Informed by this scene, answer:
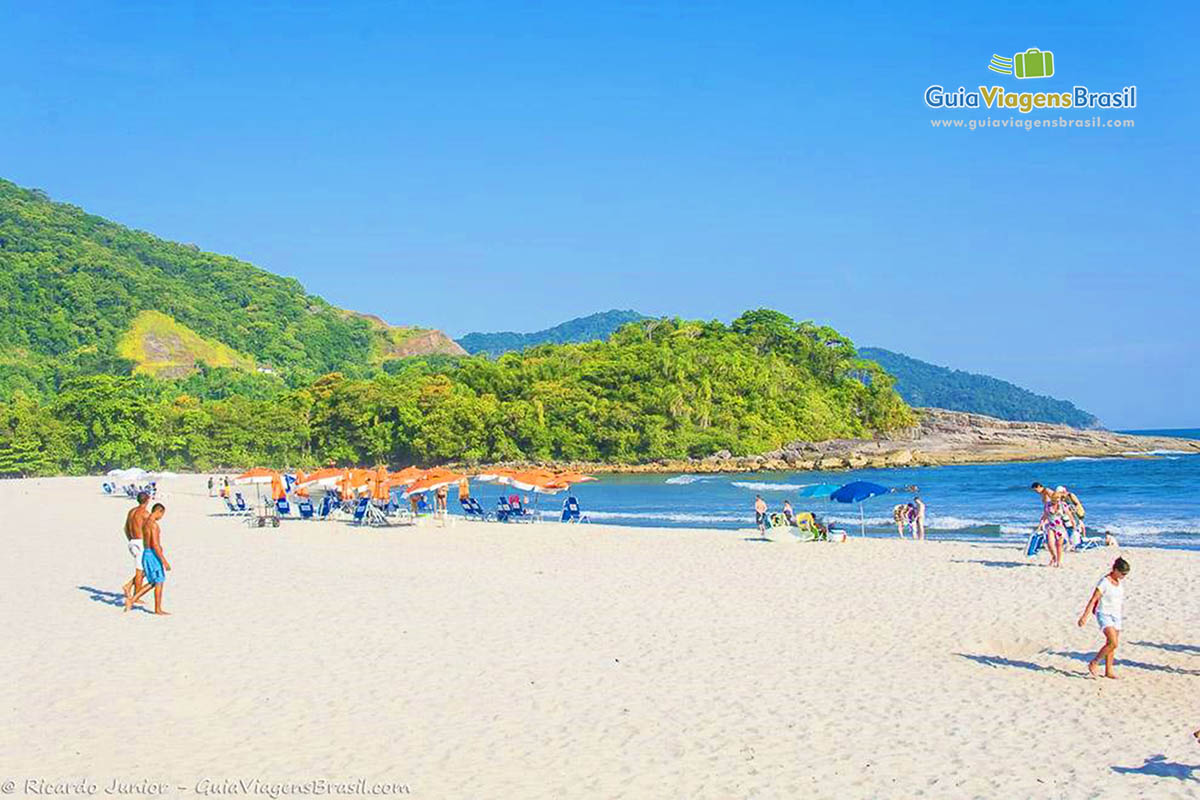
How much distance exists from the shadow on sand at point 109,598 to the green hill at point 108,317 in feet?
393

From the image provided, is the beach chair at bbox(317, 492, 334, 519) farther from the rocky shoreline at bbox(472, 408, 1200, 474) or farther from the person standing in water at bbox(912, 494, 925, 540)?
the rocky shoreline at bbox(472, 408, 1200, 474)

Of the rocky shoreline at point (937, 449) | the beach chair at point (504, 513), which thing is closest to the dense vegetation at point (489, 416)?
the rocky shoreline at point (937, 449)

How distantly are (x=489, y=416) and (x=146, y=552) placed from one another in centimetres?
7833

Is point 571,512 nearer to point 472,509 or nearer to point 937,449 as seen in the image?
point 472,509

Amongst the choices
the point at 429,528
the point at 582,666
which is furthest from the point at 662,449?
the point at 582,666

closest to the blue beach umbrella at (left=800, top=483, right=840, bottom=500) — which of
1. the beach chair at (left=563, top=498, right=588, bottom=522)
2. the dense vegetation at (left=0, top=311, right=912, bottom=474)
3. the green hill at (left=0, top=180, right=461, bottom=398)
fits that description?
the beach chair at (left=563, top=498, right=588, bottom=522)

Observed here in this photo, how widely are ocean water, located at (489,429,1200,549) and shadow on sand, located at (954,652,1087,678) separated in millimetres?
15558

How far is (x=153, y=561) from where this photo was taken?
44.8 ft

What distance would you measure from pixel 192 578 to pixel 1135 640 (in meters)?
15.1

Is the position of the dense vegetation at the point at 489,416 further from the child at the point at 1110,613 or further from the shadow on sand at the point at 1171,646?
the child at the point at 1110,613

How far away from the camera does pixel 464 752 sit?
7855 millimetres

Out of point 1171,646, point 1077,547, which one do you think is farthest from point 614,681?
point 1077,547

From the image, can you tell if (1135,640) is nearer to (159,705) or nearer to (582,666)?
(582,666)

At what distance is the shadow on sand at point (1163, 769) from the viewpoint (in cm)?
720
